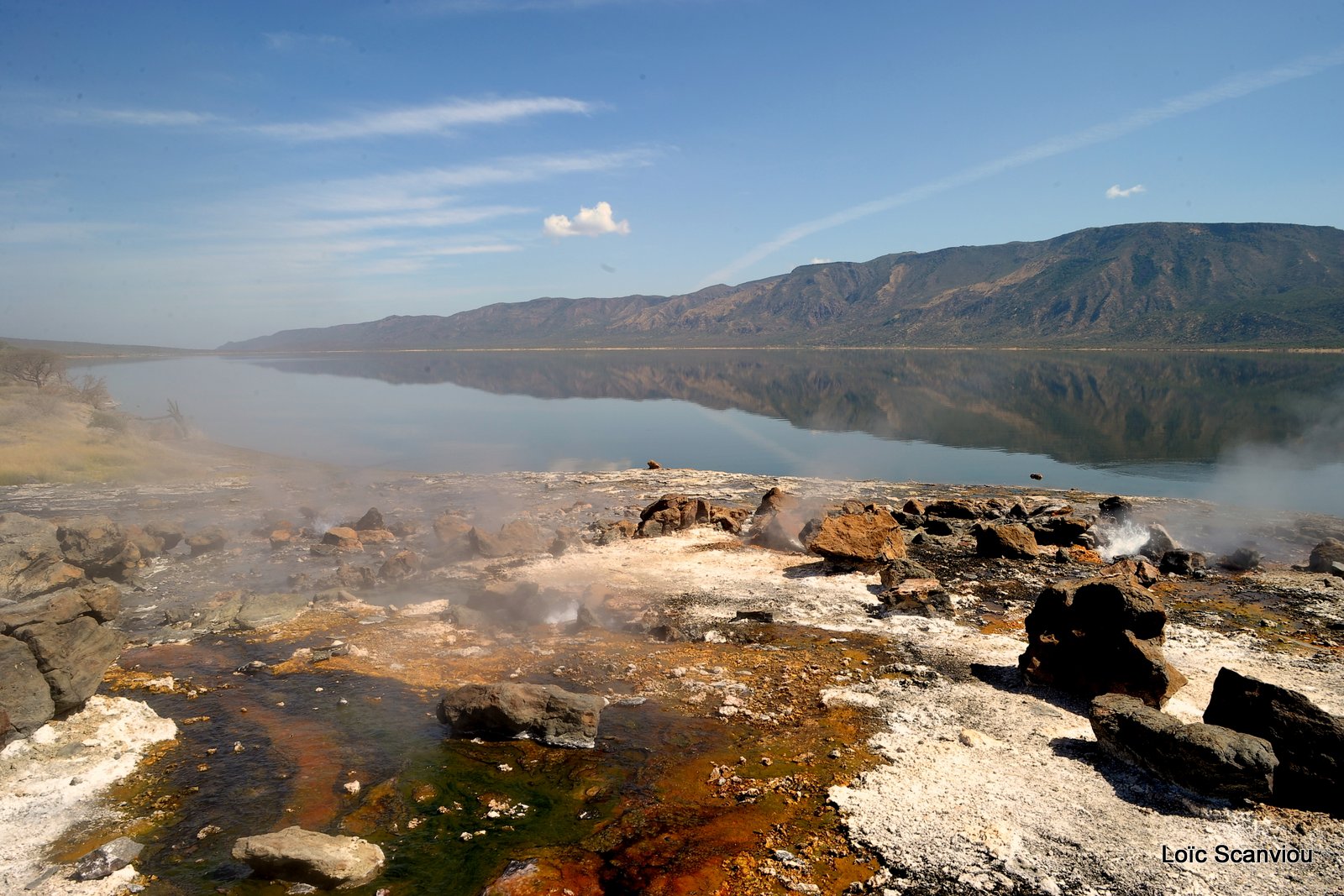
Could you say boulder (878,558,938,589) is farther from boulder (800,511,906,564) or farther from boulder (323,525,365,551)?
boulder (323,525,365,551)

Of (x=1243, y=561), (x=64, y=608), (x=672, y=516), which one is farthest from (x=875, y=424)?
(x=64, y=608)

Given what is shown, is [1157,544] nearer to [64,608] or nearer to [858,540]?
[858,540]

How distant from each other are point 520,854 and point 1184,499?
3785 centimetres

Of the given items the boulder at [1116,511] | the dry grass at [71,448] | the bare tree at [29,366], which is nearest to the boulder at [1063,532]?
the boulder at [1116,511]

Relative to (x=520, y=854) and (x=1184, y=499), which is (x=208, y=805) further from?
(x=1184, y=499)

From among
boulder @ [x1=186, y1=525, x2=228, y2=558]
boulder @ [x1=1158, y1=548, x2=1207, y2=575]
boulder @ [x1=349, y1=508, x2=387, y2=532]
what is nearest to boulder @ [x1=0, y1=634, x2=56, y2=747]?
boulder @ [x1=186, y1=525, x2=228, y2=558]

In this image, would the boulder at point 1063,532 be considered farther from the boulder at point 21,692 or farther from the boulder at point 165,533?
the boulder at point 165,533

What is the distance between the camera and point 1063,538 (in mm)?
25312

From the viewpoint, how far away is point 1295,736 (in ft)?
32.3

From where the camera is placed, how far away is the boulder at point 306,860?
28.3ft

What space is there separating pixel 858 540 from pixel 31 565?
23.2m

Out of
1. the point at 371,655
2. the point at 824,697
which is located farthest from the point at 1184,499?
the point at 371,655

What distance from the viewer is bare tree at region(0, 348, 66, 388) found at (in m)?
61.8

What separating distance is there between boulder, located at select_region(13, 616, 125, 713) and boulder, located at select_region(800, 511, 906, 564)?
17.4m
